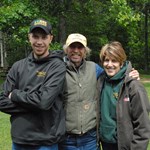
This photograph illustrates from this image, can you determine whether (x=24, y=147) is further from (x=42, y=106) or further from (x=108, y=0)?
(x=108, y=0)

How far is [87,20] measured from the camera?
2914 centimetres

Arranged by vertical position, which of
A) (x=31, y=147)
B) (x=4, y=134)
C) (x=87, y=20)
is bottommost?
(x=4, y=134)

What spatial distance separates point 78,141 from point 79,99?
0.46m

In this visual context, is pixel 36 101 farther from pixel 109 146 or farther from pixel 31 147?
pixel 109 146

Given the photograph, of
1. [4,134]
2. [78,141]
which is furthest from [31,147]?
[4,134]

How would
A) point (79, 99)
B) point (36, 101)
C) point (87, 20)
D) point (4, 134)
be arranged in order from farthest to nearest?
point (87, 20) < point (4, 134) < point (79, 99) < point (36, 101)

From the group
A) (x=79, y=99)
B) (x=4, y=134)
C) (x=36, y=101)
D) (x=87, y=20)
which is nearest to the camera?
(x=36, y=101)

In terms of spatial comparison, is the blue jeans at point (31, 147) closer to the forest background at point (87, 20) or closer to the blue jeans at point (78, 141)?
the blue jeans at point (78, 141)

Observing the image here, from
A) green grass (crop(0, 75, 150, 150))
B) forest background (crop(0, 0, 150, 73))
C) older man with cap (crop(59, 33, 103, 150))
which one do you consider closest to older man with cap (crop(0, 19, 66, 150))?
older man with cap (crop(59, 33, 103, 150))

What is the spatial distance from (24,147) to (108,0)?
19.9 m

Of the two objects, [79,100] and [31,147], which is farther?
[79,100]

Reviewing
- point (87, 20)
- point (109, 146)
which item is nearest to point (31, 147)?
point (109, 146)

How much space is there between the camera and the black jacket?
339 cm

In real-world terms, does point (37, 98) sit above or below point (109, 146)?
above
